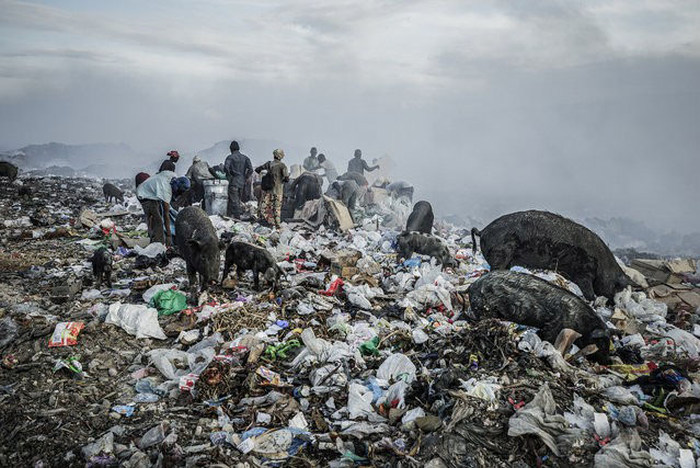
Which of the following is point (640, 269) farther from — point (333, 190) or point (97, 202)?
point (97, 202)

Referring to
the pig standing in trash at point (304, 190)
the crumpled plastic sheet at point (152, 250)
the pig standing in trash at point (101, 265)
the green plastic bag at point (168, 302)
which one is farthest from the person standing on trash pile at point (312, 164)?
the green plastic bag at point (168, 302)

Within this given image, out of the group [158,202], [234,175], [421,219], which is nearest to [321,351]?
[158,202]

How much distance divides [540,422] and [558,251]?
4617 mm

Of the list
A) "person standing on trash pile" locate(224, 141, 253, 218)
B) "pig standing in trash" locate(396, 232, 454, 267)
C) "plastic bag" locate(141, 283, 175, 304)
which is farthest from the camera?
"person standing on trash pile" locate(224, 141, 253, 218)

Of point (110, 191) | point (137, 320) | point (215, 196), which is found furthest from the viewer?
point (110, 191)

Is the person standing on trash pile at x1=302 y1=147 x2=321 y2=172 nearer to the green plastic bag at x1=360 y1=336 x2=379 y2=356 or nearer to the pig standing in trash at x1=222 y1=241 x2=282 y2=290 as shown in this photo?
the pig standing in trash at x1=222 y1=241 x2=282 y2=290

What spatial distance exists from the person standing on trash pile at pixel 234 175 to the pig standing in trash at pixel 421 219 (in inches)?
188

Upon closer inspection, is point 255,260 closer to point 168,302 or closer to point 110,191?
point 168,302

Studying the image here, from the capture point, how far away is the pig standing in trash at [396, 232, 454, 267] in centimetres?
834

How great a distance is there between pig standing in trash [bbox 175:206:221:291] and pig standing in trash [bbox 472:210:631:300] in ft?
15.0

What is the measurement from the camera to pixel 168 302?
5156 mm

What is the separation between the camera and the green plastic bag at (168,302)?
16.8 ft

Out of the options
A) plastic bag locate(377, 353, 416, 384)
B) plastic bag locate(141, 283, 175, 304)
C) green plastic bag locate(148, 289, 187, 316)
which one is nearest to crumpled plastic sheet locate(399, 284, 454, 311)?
plastic bag locate(377, 353, 416, 384)

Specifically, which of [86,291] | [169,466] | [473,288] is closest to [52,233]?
[86,291]
